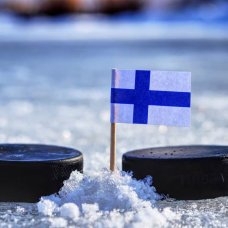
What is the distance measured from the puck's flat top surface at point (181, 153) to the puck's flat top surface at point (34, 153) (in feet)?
1.03

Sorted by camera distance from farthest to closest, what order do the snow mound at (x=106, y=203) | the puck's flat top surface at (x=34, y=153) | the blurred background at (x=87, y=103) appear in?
the blurred background at (x=87, y=103), the puck's flat top surface at (x=34, y=153), the snow mound at (x=106, y=203)

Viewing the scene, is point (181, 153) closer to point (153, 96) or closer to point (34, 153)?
point (153, 96)

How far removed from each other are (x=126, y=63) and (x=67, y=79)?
323cm

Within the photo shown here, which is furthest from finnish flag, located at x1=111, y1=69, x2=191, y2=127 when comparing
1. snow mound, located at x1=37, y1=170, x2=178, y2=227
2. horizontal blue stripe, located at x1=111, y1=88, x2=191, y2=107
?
snow mound, located at x1=37, y1=170, x2=178, y2=227

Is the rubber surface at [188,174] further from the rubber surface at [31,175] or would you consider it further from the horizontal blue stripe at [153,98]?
the rubber surface at [31,175]

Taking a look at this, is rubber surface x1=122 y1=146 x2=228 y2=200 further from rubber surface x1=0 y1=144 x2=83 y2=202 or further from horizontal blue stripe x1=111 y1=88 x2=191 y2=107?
rubber surface x1=0 y1=144 x2=83 y2=202

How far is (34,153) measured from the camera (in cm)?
394

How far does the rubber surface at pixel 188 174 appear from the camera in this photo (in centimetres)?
368

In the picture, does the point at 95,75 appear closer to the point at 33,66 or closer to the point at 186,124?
the point at 33,66

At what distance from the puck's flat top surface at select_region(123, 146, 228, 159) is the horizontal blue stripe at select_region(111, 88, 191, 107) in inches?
10.3

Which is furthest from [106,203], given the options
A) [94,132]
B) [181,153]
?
[94,132]

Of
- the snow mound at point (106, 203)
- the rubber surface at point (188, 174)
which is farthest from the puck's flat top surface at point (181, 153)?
the snow mound at point (106, 203)

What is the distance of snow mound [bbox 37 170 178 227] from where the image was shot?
3.27 meters

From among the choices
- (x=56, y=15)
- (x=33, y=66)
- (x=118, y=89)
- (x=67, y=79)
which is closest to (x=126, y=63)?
(x=33, y=66)
